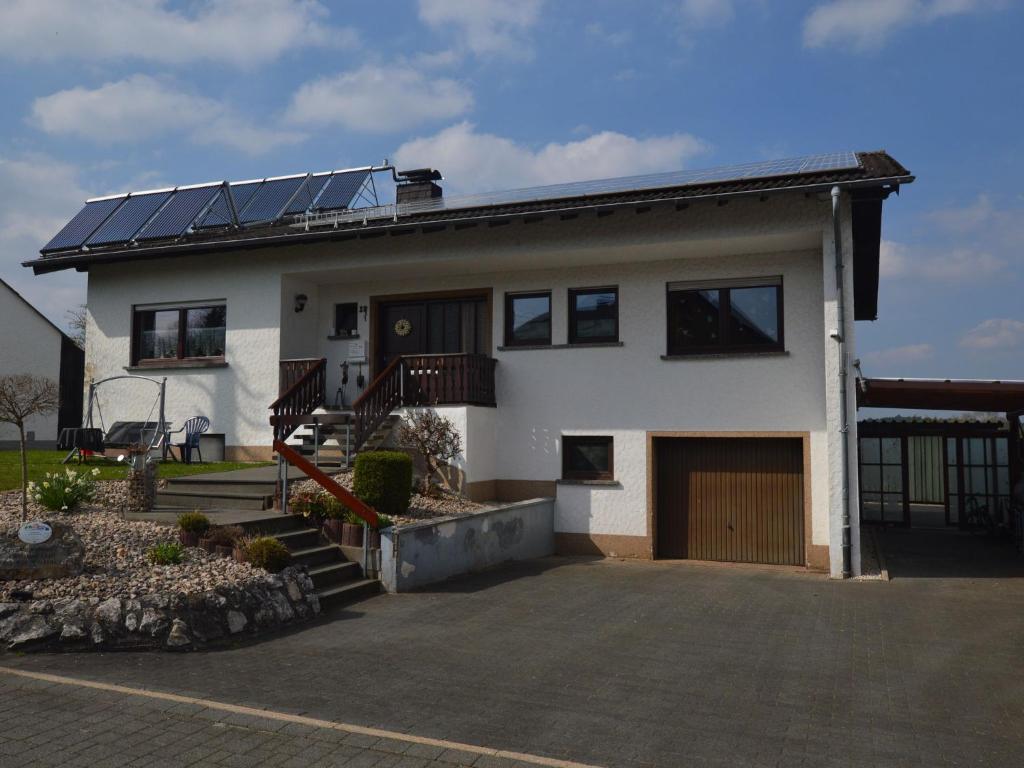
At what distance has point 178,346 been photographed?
1750 cm

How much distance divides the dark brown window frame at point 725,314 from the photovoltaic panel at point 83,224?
1275 centimetres

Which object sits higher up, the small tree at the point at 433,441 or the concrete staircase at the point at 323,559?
the small tree at the point at 433,441

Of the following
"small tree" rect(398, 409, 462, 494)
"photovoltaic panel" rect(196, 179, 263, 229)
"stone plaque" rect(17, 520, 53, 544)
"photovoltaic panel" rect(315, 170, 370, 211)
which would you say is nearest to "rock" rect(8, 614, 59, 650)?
"stone plaque" rect(17, 520, 53, 544)

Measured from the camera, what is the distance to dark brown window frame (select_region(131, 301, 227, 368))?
1717 centimetres

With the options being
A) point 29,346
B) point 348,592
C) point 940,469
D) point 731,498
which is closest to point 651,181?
point 731,498

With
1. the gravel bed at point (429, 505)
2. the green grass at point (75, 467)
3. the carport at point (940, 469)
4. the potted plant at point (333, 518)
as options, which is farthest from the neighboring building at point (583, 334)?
the carport at point (940, 469)

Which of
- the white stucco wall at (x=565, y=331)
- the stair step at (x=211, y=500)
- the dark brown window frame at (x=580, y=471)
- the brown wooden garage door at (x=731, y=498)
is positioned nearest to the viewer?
the stair step at (x=211, y=500)

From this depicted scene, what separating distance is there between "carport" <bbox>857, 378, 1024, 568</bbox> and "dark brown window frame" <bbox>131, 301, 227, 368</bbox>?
13.6 m

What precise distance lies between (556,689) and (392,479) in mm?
5622

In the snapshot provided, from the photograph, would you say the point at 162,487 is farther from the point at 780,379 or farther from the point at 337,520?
the point at 780,379

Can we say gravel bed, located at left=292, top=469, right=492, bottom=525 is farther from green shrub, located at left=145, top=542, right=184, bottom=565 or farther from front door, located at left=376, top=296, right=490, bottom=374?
front door, located at left=376, top=296, right=490, bottom=374

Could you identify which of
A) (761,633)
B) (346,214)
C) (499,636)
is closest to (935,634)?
(761,633)

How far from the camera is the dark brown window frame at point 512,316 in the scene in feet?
50.9

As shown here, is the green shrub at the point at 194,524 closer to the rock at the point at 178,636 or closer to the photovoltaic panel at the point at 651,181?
the rock at the point at 178,636
